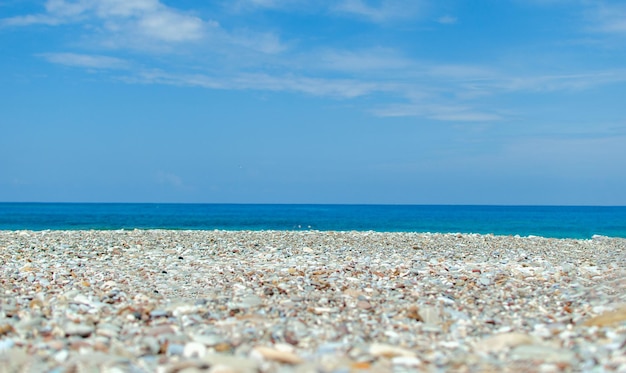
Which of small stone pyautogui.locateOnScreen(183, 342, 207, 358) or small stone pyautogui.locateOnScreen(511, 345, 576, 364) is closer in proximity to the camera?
small stone pyautogui.locateOnScreen(511, 345, 576, 364)

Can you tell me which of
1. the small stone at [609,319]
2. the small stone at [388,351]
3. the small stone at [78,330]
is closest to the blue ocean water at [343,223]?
the small stone at [609,319]

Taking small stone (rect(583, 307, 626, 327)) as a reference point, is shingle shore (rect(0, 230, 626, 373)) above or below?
below

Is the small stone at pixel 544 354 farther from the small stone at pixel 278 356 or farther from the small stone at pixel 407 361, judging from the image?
the small stone at pixel 278 356

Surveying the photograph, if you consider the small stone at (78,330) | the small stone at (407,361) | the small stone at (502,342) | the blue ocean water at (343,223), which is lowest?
the blue ocean water at (343,223)

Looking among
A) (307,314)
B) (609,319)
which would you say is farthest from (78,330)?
(609,319)

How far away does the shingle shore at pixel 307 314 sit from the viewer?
191 inches

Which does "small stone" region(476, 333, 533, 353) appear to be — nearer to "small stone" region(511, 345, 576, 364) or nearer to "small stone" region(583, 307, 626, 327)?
"small stone" region(511, 345, 576, 364)

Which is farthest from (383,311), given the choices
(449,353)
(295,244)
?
(295,244)

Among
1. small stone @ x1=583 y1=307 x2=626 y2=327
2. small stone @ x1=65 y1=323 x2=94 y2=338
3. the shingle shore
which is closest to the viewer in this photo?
the shingle shore

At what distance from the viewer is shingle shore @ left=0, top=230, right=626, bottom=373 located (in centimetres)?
485

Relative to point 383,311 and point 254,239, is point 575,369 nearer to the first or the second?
point 383,311

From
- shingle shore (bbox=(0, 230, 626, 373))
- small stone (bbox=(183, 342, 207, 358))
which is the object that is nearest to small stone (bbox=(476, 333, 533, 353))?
shingle shore (bbox=(0, 230, 626, 373))

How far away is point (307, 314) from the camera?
22.9 feet

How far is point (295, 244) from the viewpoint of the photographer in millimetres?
17891
